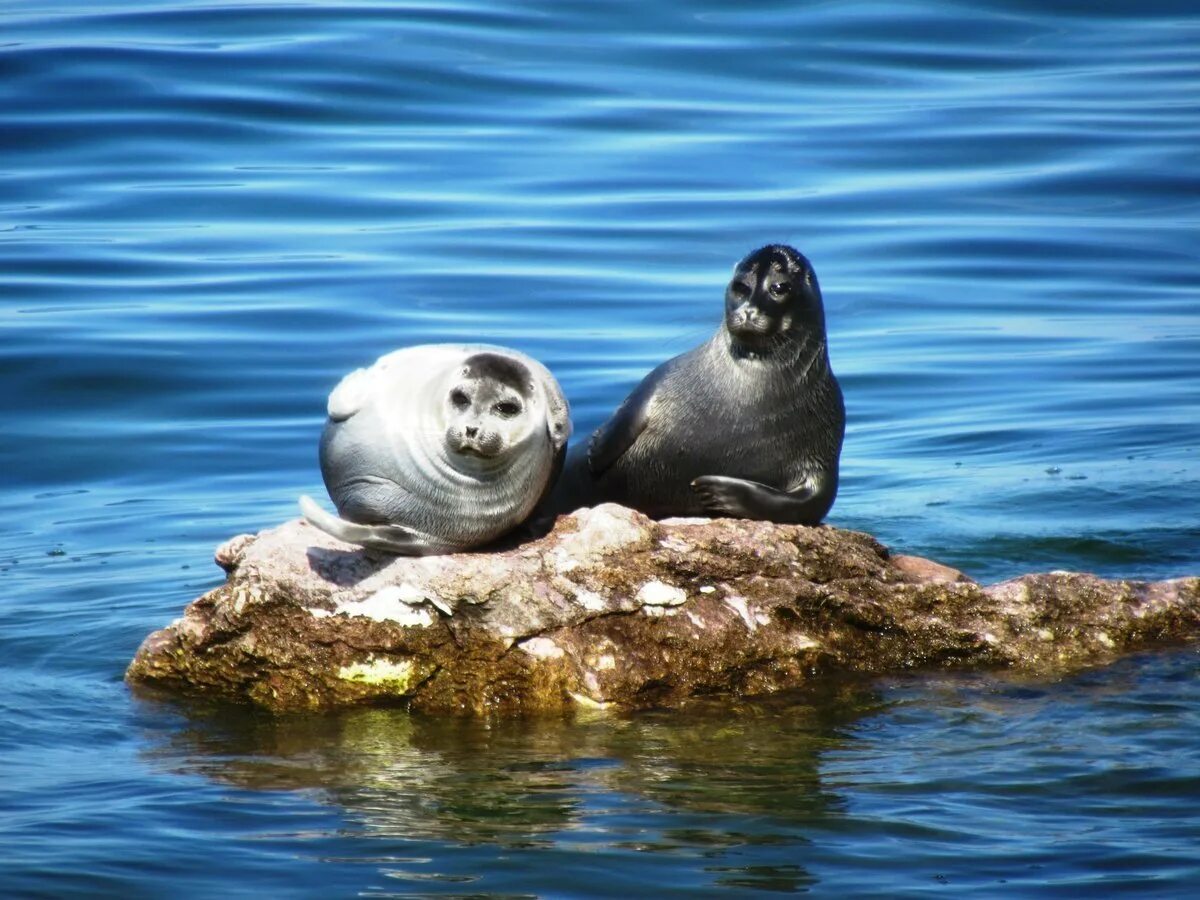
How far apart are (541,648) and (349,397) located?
1095mm

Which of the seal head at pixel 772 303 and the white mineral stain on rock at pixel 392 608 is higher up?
the seal head at pixel 772 303

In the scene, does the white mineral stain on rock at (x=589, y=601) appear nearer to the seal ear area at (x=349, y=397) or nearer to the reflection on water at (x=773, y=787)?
the reflection on water at (x=773, y=787)

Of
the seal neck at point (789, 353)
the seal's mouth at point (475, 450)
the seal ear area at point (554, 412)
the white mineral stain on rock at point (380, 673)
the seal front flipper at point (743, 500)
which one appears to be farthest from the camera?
the seal neck at point (789, 353)

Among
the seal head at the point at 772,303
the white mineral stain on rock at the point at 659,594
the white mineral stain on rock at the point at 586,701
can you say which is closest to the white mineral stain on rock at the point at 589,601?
the white mineral stain on rock at the point at 659,594

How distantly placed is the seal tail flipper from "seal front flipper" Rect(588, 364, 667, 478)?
1111 mm

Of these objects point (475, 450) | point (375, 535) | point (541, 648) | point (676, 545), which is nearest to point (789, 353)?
point (676, 545)

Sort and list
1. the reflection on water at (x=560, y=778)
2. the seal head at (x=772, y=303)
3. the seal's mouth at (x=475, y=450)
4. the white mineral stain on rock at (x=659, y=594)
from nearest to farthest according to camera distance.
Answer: the reflection on water at (x=560, y=778) → the seal's mouth at (x=475, y=450) → the white mineral stain on rock at (x=659, y=594) → the seal head at (x=772, y=303)

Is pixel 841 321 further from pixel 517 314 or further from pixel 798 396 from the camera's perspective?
pixel 798 396

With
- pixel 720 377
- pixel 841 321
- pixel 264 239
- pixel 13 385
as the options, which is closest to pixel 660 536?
pixel 720 377

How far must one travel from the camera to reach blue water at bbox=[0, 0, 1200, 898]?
532 cm

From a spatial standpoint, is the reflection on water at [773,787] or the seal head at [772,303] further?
the seal head at [772,303]

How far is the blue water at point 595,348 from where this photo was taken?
5.32 meters

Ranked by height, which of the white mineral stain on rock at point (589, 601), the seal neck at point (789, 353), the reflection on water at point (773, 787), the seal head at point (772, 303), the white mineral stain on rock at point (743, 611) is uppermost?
the seal head at point (772, 303)

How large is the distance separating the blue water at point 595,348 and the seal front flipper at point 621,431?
54.5 inches
